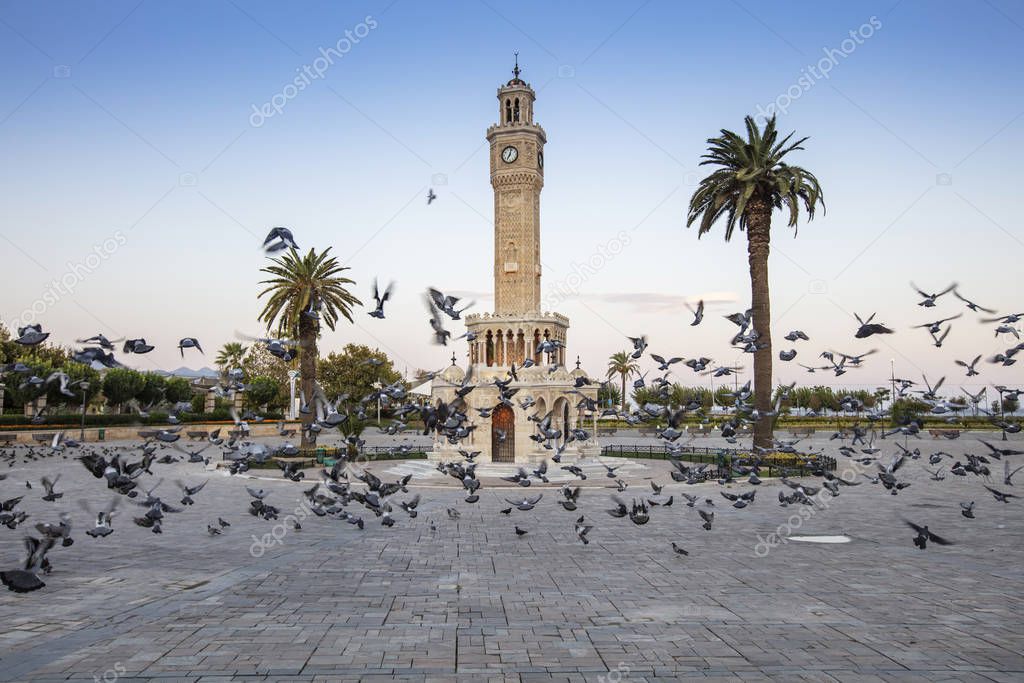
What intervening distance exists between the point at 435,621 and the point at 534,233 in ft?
105

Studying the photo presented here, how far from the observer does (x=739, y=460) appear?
21828 millimetres

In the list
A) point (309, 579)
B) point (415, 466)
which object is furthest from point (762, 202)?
point (309, 579)

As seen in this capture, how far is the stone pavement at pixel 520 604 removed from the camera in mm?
7820

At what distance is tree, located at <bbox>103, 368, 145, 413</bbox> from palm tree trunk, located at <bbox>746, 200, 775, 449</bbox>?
59503 mm

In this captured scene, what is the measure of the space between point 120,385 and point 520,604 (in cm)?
6700

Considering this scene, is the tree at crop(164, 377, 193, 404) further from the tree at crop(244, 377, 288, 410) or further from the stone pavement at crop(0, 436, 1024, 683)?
the stone pavement at crop(0, 436, 1024, 683)

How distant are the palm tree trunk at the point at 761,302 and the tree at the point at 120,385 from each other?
195 feet

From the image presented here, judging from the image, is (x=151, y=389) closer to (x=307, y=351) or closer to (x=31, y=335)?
(x=307, y=351)

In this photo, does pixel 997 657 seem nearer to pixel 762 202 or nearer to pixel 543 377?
pixel 762 202

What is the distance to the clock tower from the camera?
3934cm

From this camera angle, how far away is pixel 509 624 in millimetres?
9414

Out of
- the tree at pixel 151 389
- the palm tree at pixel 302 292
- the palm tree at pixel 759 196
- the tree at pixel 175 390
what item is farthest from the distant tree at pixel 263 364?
the palm tree at pixel 759 196

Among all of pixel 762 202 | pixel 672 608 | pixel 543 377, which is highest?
pixel 762 202

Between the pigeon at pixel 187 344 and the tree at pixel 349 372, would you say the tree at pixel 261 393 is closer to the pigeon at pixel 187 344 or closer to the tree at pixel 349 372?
the tree at pixel 349 372
